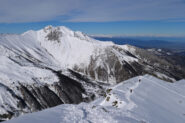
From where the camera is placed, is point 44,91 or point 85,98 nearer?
point 44,91

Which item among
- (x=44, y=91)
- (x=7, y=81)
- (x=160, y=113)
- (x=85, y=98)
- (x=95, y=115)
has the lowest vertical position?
(x=85, y=98)

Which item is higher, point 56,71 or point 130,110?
point 130,110

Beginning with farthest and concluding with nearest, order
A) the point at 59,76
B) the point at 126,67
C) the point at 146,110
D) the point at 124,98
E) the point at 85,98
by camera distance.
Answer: the point at 126,67, the point at 59,76, the point at 85,98, the point at 124,98, the point at 146,110

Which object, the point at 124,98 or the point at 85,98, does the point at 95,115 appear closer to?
the point at 124,98

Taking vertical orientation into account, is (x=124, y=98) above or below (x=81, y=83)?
above

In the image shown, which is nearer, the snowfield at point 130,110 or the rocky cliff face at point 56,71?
the snowfield at point 130,110

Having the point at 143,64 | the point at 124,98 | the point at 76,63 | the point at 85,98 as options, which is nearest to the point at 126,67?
the point at 143,64

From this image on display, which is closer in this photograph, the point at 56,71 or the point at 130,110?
the point at 130,110

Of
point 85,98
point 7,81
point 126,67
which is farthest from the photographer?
point 126,67
